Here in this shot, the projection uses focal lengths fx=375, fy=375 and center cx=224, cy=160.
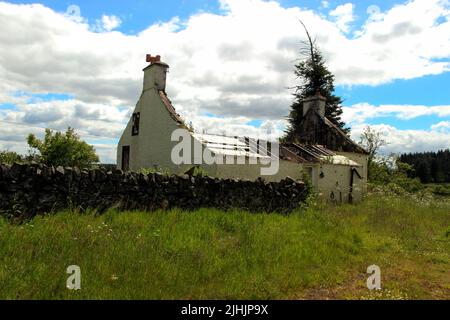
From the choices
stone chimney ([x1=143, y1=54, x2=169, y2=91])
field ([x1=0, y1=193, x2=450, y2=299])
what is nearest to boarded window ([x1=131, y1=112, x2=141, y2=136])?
stone chimney ([x1=143, y1=54, x2=169, y2=91])

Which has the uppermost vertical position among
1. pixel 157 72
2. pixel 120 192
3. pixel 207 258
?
pixel 157 72

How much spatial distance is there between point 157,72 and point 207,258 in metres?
13.8

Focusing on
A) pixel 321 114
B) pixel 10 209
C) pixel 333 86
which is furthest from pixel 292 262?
pixel 333 86

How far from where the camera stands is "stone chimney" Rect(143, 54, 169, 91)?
61.9 ft

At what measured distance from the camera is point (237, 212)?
36.1 ft

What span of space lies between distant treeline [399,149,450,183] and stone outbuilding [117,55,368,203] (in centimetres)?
6024

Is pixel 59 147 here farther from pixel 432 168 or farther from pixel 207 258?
pixel 432 168

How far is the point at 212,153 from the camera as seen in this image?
593 inches

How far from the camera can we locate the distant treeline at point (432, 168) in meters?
75.8

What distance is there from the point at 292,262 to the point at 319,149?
15.2 metres

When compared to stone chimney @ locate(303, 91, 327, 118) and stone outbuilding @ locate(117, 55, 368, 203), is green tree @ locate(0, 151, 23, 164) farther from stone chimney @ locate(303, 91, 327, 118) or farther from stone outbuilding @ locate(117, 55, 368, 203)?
stone chimney @ locate(303, 91, 327, 118)

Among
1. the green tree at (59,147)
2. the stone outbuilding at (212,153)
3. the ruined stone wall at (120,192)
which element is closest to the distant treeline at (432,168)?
the stone outbuilding at (212,153)

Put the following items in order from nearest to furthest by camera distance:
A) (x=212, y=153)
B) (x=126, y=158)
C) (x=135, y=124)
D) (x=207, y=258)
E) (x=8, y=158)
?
(x=207, y=258) < (x=8, y=158) < (x=212, y=153) < (x=135, y=124) < (x=126, y=158)

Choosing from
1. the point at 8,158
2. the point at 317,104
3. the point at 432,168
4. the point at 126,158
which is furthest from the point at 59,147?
the point at 432,168
